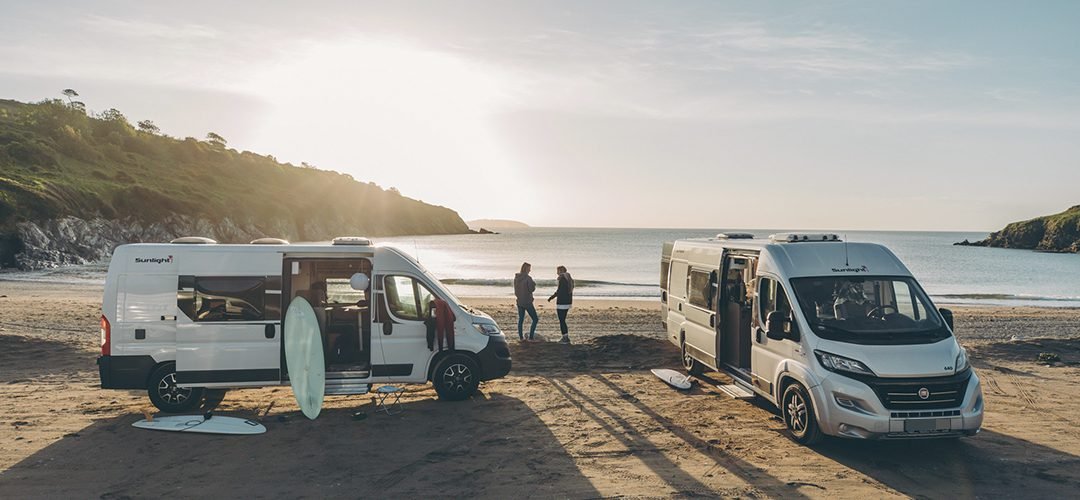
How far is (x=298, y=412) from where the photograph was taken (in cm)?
1040

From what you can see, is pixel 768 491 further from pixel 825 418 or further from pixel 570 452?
pixel 570 452

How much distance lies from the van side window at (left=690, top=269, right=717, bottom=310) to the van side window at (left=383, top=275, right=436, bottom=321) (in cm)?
480

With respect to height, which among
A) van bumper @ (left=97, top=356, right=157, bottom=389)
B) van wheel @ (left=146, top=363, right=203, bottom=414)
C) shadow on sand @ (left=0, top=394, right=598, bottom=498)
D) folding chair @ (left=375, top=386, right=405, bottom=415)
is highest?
van bumper @ (left=97, top=356, right=157, bottom=389)

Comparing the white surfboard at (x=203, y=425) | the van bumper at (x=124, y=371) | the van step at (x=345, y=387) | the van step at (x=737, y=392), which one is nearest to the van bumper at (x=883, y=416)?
the van step at (x=737, y=392)

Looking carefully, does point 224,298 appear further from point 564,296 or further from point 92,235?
point 92,235

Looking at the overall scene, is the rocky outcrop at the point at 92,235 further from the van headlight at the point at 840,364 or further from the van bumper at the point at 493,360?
the van headlight at the point at 840,364

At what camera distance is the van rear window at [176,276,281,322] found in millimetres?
9891

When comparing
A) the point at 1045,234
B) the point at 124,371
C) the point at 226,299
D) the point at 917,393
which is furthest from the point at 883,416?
the point at 1045,234

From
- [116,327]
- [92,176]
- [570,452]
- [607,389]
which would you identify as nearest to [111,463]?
[116,327]

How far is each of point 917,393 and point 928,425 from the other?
39 cm

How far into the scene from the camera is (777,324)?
893cm

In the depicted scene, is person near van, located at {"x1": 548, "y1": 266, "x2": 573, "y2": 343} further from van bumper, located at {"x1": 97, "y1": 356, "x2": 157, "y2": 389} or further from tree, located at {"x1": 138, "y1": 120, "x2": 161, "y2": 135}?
tree, located at {"x1": 138, "y1": 120, "x2": 161, "y2": 135}

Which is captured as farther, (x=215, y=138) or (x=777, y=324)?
(x=215, y=138)

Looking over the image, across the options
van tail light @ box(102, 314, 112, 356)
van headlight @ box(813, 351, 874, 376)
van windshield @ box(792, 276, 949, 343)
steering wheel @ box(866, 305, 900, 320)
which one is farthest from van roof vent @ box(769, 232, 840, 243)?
van tail light @ box(102, 314, 112, 356)
